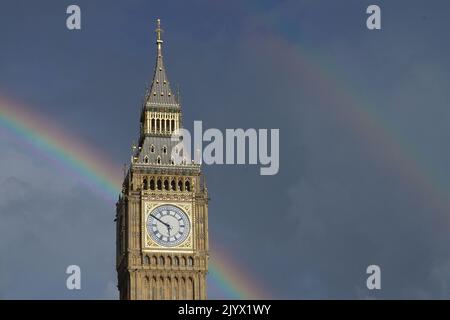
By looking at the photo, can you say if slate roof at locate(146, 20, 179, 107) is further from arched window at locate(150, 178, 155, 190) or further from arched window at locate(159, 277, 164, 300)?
arched window at locate(159, 277, 164, 300)

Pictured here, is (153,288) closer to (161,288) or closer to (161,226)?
(161,288)

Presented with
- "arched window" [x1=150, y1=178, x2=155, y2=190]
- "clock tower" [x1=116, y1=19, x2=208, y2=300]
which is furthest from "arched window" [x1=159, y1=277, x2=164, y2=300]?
"arched window" [x1=150, y1=178, x2=155, y2=190]

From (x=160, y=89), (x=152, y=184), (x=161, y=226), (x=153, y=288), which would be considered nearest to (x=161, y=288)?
(x=153, y=288)

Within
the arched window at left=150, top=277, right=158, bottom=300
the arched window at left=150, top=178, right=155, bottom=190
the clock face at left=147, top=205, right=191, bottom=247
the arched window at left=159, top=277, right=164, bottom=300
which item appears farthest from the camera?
the arched window at left=150, top=178, right=155, bottom=190

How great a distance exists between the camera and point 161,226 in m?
162

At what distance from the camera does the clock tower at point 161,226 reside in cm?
16088

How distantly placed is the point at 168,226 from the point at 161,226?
0.77m

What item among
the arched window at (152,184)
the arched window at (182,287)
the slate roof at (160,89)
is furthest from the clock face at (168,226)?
the slate roof at (160,89)

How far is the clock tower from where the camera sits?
161 meters

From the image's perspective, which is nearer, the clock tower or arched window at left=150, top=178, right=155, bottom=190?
the clock tower

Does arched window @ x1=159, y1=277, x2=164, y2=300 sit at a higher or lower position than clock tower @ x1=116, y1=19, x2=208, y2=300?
lower

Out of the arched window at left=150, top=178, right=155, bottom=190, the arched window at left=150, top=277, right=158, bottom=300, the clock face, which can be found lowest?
the arched window at left=150, top=277, right=158, bottom=300

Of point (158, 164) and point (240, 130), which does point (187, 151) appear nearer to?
point (158, 164)
